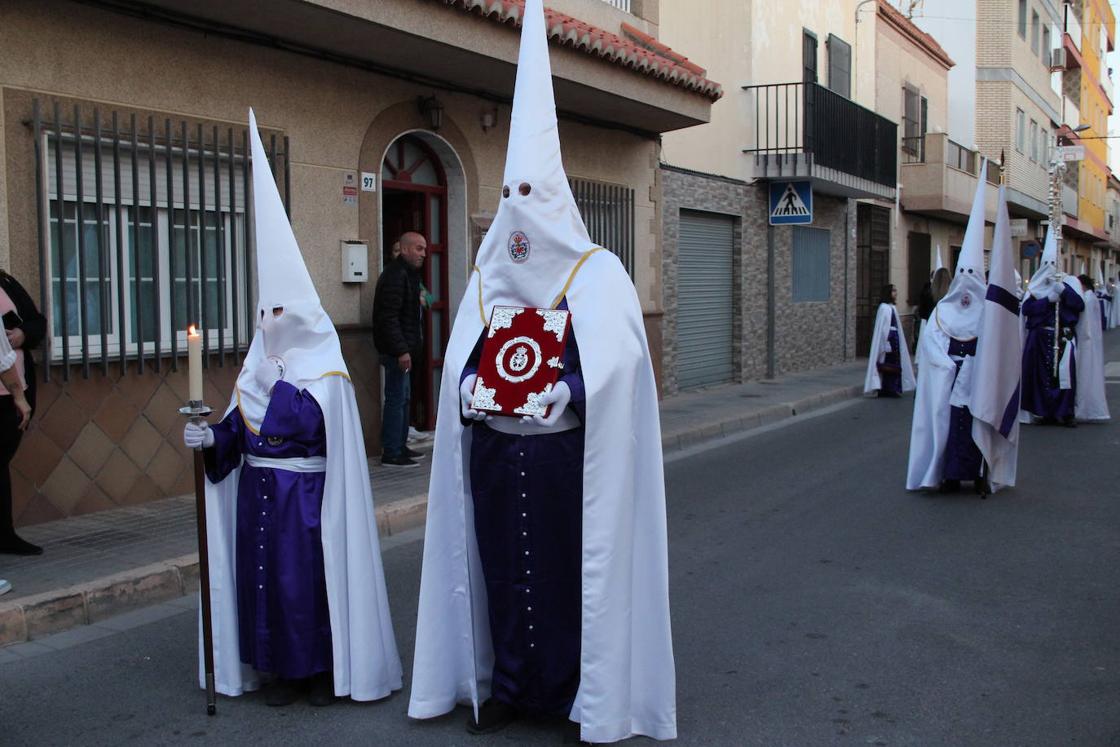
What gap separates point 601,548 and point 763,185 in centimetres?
1546

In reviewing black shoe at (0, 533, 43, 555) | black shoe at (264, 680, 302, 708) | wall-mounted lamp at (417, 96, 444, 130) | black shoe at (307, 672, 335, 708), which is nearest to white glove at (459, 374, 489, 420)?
black shoe at (307, 672, 335, 708)

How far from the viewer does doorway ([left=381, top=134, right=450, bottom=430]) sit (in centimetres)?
1071

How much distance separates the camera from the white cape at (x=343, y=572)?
418 centimetres

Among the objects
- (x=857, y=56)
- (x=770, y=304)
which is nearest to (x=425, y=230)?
(x=770, y=304)

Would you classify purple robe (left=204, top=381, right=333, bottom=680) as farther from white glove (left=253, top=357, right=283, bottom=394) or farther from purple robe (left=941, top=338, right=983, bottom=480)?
purple robe (left=941, top=338, right=983, bottom=480)

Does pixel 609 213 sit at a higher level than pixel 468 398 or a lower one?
higher

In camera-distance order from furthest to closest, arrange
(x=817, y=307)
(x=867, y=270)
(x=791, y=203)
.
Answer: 1. (x=867, y=270)
2. (x=817, y=307)
3. (x=791, y=203)

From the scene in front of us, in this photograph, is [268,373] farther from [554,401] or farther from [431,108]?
[431,108]

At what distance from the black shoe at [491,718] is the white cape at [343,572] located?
19.2 inches

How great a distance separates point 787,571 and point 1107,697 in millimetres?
2162

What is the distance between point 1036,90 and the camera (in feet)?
123

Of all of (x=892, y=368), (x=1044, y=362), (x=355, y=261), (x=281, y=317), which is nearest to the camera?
(x=281, y=317)

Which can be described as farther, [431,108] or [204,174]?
[431,108]

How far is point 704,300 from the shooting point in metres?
16.8
